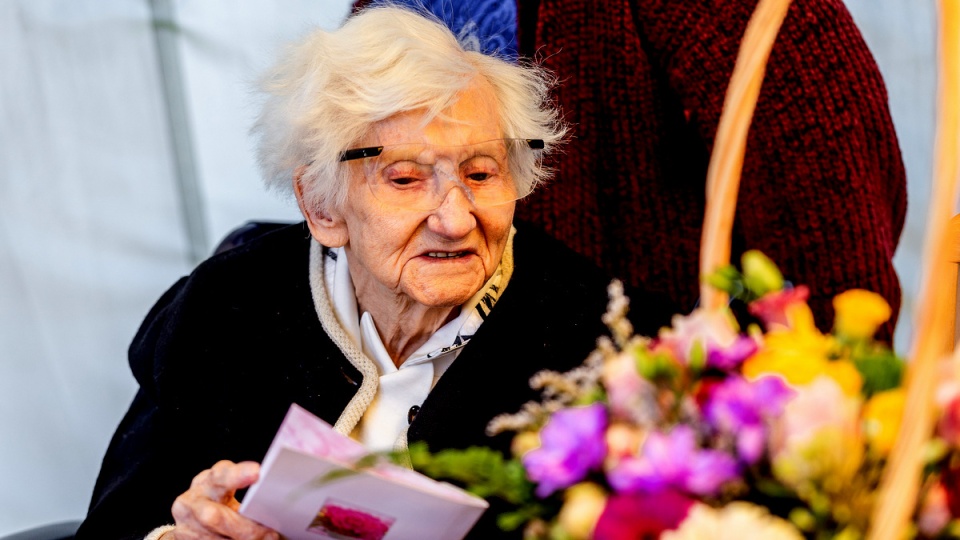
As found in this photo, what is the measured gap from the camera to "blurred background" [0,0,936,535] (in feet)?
7.07

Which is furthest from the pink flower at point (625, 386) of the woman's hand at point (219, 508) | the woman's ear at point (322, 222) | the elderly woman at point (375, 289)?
the woman's ear at point (322, 222)

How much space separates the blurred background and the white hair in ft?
1.97

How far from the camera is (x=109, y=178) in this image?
7.97 ft

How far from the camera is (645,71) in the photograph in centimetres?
168

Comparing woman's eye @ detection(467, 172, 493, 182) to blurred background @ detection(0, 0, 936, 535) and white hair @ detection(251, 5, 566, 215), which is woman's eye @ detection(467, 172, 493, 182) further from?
blurred background @ detection(0, 0, 936, 535)

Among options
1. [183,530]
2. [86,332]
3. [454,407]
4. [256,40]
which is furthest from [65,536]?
[256,40]

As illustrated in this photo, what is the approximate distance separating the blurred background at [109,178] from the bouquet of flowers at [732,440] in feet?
4.99

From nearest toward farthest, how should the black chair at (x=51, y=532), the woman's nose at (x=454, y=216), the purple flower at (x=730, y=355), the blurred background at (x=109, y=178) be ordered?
the purple flower at (x=730, y=355) < the woman's nose at (x=454, y=216) < the black chair at (x=51, y=532) < the blurred background at (x=109, y=178)

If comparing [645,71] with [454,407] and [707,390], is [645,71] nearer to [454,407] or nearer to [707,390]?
[454,407]

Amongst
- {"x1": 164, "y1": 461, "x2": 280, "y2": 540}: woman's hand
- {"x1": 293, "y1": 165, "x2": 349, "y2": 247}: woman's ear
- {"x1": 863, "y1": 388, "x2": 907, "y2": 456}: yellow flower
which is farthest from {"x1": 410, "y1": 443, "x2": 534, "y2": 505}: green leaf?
{"x1": 293, "y1": 165, "x2": 349, "y2": 247}: woman's ear

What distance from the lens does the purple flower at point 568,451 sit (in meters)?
0.66

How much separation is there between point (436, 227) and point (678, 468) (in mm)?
767

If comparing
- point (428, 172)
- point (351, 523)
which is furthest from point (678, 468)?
point (428, 172)

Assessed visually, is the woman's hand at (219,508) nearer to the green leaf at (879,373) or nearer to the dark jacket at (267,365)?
the dark jacket at (267,365)
